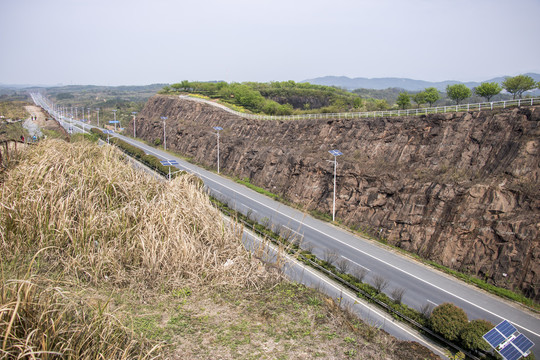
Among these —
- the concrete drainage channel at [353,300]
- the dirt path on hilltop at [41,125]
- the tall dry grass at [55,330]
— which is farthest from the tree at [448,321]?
the dirt path on hilltop at [41,125]

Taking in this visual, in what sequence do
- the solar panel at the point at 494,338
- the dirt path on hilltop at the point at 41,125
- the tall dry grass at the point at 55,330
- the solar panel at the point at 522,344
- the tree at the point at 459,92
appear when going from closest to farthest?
the tall dry grass at the point at 55,330
the solar panel at the point at 522,344
the solar panel at the point at 494,338
the dirt path on hilltop at the point at 41,125
the tree at the point at 459,92

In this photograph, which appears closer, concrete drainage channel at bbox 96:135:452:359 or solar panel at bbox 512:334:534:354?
solar panel at bbox 512:334:534:354

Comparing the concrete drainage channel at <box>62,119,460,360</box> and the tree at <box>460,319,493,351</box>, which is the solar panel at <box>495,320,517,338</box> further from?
the concrete drainage channel at <box>62,119,460,360</box>

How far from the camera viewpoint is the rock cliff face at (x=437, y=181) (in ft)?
72.5

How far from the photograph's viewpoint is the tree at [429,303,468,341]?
15.4 m

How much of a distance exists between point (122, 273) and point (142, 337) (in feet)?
15.0

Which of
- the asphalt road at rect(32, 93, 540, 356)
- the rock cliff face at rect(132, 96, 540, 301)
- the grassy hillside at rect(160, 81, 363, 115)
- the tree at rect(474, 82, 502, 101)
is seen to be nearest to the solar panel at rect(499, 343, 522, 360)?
the asphalt road at rect(32, 93, 540, 356)

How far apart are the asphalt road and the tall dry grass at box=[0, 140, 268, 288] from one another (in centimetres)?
342

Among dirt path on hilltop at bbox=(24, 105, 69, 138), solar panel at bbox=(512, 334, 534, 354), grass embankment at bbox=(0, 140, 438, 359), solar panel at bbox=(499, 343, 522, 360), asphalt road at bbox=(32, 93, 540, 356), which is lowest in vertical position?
asphalt road at bbox=(32, 93, 540, 356)

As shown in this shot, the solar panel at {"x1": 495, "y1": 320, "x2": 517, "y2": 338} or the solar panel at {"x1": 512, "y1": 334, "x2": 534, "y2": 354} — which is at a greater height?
the solar panel at {"x1": 495, "y1": 320, "x2": 517, "y2": 338}

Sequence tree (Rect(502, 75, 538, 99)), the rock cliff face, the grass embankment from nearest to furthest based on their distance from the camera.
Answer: the grass embankment → the rock cliff face → tree (Rect(502, 75, 538, 99))

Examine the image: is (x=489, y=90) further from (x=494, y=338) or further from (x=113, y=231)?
(x=113, y=231)

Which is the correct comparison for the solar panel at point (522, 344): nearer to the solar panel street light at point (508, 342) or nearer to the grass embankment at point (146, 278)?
the solar panel street light at point (508, 342)

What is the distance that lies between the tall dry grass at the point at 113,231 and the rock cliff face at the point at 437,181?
50.1ft
